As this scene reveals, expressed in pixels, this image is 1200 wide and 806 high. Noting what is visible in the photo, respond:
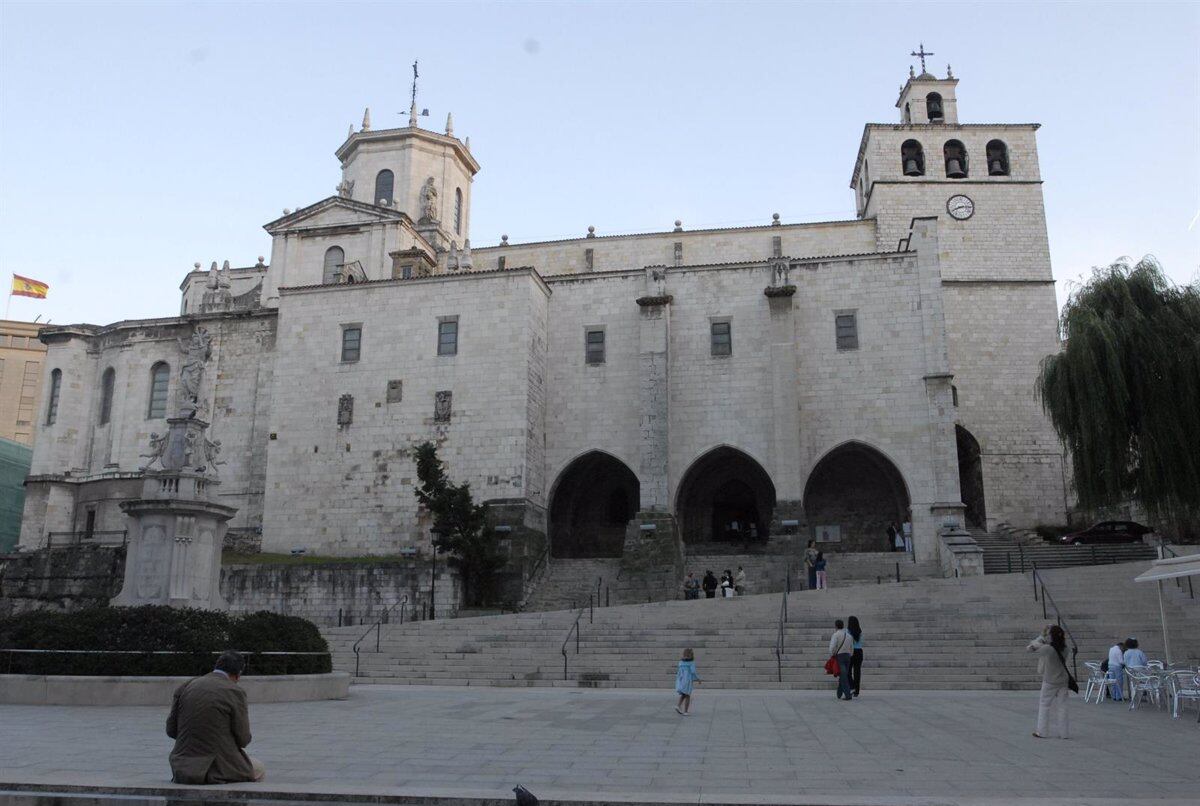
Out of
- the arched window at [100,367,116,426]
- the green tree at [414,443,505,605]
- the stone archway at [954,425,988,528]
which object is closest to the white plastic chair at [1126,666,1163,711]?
the green tree at [414,443,505,605]

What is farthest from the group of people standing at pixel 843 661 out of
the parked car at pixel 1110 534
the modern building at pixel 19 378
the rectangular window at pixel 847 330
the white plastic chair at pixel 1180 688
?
the modern building at pixel 19 378

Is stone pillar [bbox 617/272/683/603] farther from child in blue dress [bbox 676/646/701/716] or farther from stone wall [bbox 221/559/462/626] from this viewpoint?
child in blue dress [bbox 676/646/701/716]

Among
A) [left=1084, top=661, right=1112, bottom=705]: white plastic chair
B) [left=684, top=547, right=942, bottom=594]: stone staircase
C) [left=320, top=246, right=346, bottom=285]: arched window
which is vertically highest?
[left=320, top=246, right=346, bottom=285]: arched window

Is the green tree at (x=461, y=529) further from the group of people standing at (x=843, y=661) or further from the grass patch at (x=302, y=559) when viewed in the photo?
the group of people standing at (x=843, y=661)

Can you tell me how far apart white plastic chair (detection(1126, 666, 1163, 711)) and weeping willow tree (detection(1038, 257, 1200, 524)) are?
1050cm

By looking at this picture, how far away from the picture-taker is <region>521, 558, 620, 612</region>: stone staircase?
29172 mm

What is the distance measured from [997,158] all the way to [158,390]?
120 ft

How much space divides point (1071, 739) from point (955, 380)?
29732 millimetres

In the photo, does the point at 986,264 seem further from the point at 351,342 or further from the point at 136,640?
the point at 136,640

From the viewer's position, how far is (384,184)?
1735 inches

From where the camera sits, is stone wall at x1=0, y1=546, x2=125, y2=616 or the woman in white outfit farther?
stone wall at x1=0, y1=546, x2=125, y2=616

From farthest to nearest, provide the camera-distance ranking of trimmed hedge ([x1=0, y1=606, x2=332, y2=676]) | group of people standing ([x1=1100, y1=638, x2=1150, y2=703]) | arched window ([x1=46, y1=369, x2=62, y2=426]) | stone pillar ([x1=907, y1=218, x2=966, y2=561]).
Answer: arched window ([x1=46, y1=369, x2=62, y2=426]) < stone pillar ([x1=907, y1=218, x2=966, y2=561]) < group of people standing ([x1=1100, y1=638, x2=1150, y2=703]) < trimmed hedge ([x1=0, y1=606, x2=332, y2=676])

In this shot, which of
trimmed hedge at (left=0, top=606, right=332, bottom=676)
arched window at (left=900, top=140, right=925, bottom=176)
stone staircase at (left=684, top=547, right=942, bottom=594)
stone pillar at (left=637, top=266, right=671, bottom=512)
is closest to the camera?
trimmed hedge at (left=0, top=606, right=332, bottom=676)

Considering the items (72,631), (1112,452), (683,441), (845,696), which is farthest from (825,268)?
(72,631)
